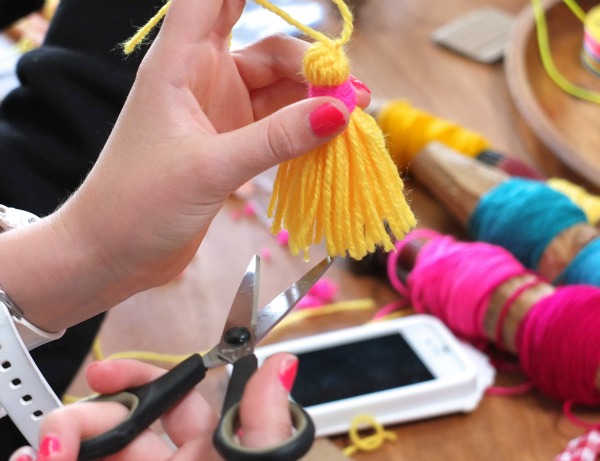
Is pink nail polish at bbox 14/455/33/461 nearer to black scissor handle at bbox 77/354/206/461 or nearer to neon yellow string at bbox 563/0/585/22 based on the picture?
black scissor handle at bbox 77/354/206/461

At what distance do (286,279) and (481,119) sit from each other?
1.23 ft

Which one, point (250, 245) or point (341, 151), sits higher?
point (341, 151)

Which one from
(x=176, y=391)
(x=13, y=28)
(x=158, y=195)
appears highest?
(x=13, y=28)

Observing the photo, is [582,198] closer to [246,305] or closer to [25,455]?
[246,305]

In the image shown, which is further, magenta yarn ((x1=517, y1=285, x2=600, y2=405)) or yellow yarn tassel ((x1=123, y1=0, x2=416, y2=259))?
magenta yarn ((x1=517, y1=285, x2=600, y2=405))

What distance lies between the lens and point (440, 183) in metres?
0.77

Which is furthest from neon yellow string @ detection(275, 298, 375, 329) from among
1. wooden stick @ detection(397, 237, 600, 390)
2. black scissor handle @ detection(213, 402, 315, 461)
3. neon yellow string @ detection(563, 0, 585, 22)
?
neon yellow string @ detection(563, 0, 585, 22)

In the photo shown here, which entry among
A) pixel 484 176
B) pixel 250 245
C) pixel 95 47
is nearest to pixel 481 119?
pixel 484 176

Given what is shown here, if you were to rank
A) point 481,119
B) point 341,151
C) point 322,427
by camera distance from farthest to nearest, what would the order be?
point 481,119 → point 322,427 → point 341,151

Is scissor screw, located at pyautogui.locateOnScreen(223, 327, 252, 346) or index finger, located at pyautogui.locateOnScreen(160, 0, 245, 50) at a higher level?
index finger, located at pyautogui.locateOnScreen(160, 0, 245, 50)

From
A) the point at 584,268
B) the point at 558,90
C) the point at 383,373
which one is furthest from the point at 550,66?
the point at 383,373

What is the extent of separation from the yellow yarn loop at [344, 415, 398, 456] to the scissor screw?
0.62 ft

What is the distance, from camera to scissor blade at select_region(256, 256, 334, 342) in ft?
1.49

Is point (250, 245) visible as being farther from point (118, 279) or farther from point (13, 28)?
point (13, 28)
